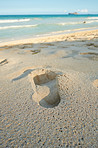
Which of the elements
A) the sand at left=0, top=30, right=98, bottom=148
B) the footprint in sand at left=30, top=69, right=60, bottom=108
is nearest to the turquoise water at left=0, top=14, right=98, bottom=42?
the footprint in sand at left=30, top=69, right=60, bottom=108

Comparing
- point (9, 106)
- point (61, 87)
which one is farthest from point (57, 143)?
point (61, 87)

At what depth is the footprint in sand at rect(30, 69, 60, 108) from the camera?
4.12ft

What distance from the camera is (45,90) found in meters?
1.45

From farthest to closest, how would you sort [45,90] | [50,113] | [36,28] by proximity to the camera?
[36,28] → [45,90] → [50,113]

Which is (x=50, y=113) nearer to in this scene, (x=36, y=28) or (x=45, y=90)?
(x=45, y=90)

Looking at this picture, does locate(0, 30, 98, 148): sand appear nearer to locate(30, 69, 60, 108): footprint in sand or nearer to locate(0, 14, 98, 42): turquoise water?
locate(30, 69, 60, 108): footprint in sand

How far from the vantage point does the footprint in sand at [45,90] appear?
1.26 metres

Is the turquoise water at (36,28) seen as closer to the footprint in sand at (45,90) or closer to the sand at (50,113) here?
the footprint in sand at (45,90)

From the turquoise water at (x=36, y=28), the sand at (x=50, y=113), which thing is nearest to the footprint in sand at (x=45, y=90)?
the sand at (x=50, y=113)

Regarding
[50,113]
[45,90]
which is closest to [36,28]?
[45,90]

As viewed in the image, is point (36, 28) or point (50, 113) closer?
point (50, 113)

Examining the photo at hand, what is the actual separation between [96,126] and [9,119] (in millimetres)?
707

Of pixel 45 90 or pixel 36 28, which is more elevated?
pixel 36 28

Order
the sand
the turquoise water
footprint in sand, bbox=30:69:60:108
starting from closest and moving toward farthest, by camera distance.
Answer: the sand, footprint in sand, bbox=30:69:60:108, the turquoise water
